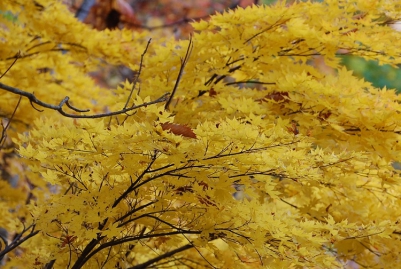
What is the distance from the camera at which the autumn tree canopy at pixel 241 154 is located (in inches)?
66.6

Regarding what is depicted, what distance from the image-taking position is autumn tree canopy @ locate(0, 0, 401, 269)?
1.69m

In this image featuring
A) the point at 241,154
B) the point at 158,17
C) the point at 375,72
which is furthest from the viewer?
the point at 375,72

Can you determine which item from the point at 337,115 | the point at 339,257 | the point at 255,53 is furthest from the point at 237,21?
the point at 339,257

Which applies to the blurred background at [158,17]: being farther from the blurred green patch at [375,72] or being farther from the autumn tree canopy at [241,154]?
the autumn tree canopy at [241,154]

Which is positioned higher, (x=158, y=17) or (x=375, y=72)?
(x=158, y=17)

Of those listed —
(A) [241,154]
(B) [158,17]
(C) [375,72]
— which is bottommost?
(C) [375,72]

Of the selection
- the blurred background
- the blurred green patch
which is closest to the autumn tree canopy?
the blurred background

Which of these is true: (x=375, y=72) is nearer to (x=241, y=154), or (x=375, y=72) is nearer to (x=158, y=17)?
(x=158, y=17)

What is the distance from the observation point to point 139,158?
1.71 m

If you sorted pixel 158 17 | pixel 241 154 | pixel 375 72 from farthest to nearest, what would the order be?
pixel 375 72
pixel 158 17
pixel 241 154

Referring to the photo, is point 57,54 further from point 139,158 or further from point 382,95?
point 382,95

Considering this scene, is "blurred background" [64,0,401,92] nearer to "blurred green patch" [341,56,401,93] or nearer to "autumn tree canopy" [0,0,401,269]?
"blurred green patch" [341,56,401,93]

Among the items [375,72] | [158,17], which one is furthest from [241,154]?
[375,72]

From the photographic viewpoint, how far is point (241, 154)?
5.38 feet
